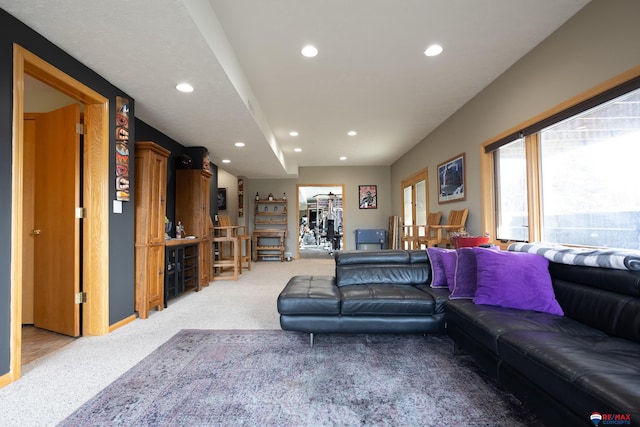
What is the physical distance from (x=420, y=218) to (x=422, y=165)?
4.19ft

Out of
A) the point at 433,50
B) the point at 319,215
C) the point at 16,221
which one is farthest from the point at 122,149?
the point at 319,215

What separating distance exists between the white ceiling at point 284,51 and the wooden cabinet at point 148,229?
26.9 inches

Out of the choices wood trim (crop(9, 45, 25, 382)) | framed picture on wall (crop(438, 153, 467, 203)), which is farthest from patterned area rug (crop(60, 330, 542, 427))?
framed picture on wall (crop(438, 153, 467, 203))

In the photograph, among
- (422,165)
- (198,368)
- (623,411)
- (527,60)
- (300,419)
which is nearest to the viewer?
(623,411)

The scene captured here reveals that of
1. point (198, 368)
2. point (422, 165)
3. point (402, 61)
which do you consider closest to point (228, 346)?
point (198, 368)

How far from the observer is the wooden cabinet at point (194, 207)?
5.06m

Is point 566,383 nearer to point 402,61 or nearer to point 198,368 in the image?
point 198,368

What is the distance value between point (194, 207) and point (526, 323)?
4.75 metres

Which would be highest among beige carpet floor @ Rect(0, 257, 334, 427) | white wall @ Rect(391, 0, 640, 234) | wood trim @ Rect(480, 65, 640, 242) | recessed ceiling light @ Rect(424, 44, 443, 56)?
recessed ceiling light @ Rect(424, 44, 443, 56)

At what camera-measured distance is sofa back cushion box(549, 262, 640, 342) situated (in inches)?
63.2

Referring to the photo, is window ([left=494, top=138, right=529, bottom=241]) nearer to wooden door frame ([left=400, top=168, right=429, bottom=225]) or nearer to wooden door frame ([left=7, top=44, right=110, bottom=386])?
wooden door frame ([left=400, top=168, right=429, bottom=225])

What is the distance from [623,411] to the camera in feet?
3.14

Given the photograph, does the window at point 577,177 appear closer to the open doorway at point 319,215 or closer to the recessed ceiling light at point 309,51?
the recessed ceiling light at point 309,51

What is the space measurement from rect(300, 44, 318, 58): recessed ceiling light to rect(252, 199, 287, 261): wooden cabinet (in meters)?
6.05
